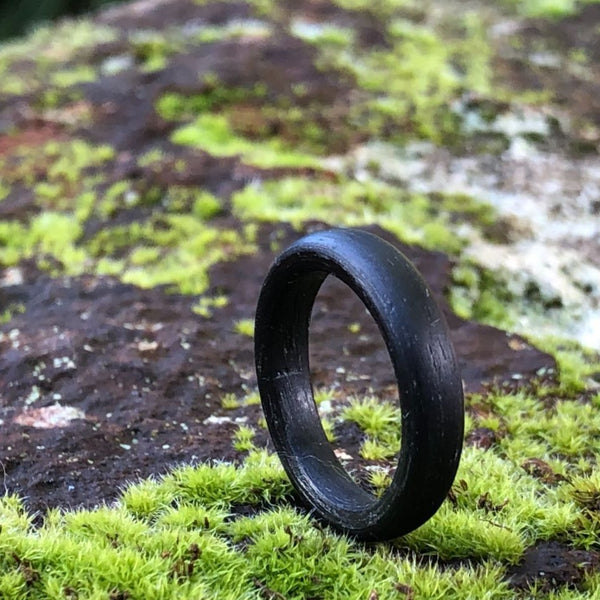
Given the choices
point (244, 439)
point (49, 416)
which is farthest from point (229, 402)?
point (49, 416)

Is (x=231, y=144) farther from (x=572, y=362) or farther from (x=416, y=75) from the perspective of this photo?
(x=572, y=362)

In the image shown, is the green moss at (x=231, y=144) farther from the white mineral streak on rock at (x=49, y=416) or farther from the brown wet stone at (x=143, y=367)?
the white mineral streak on rock at (x=49, y=416)

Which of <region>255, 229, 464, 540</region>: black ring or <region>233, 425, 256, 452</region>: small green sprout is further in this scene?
<region>233, 425, 256, 452</region>: small green sprout

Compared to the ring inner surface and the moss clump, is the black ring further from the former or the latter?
the moss clump

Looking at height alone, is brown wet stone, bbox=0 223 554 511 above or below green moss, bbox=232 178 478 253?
below

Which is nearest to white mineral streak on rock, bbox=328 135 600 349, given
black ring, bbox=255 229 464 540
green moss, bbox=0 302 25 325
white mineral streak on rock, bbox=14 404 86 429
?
black ring, bbox=255 229 464 540

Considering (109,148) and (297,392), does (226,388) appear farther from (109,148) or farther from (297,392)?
(109,148)

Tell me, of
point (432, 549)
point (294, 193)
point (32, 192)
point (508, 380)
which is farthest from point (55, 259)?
point (432, 549)
